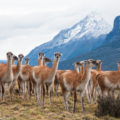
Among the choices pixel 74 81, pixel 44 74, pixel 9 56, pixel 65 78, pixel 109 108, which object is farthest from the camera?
pixel 44 74

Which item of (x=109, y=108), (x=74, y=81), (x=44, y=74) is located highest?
(x=44, y=74)

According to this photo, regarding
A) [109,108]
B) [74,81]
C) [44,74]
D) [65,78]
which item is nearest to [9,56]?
[44,74]

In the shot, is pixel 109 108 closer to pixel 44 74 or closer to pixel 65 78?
pixel 65 78

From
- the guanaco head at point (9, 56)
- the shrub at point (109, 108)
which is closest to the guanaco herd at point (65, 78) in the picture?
the guanaco head at point (9, 56)

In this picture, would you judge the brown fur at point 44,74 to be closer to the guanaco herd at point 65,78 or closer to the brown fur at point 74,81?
the guanaco herd at point 65,78

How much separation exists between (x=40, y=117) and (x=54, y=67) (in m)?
2.93

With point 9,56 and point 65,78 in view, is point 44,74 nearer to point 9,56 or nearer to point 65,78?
point 65,78

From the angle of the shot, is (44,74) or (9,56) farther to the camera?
(44,74)

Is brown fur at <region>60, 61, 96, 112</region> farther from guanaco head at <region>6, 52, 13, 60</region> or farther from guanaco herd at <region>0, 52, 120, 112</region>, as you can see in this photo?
guanaco head at <region>6, 52, 13, 60</region>

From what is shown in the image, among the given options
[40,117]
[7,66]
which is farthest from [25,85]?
[40,117]

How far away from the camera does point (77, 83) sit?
35.9 ft

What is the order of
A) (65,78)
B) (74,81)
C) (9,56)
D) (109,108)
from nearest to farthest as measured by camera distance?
(109,108) < (74,81) < (65,78) < (9,56)

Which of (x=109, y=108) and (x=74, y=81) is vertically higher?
(x=74, y=81)

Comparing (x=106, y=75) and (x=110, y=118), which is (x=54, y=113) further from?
(x=106, y=75)
